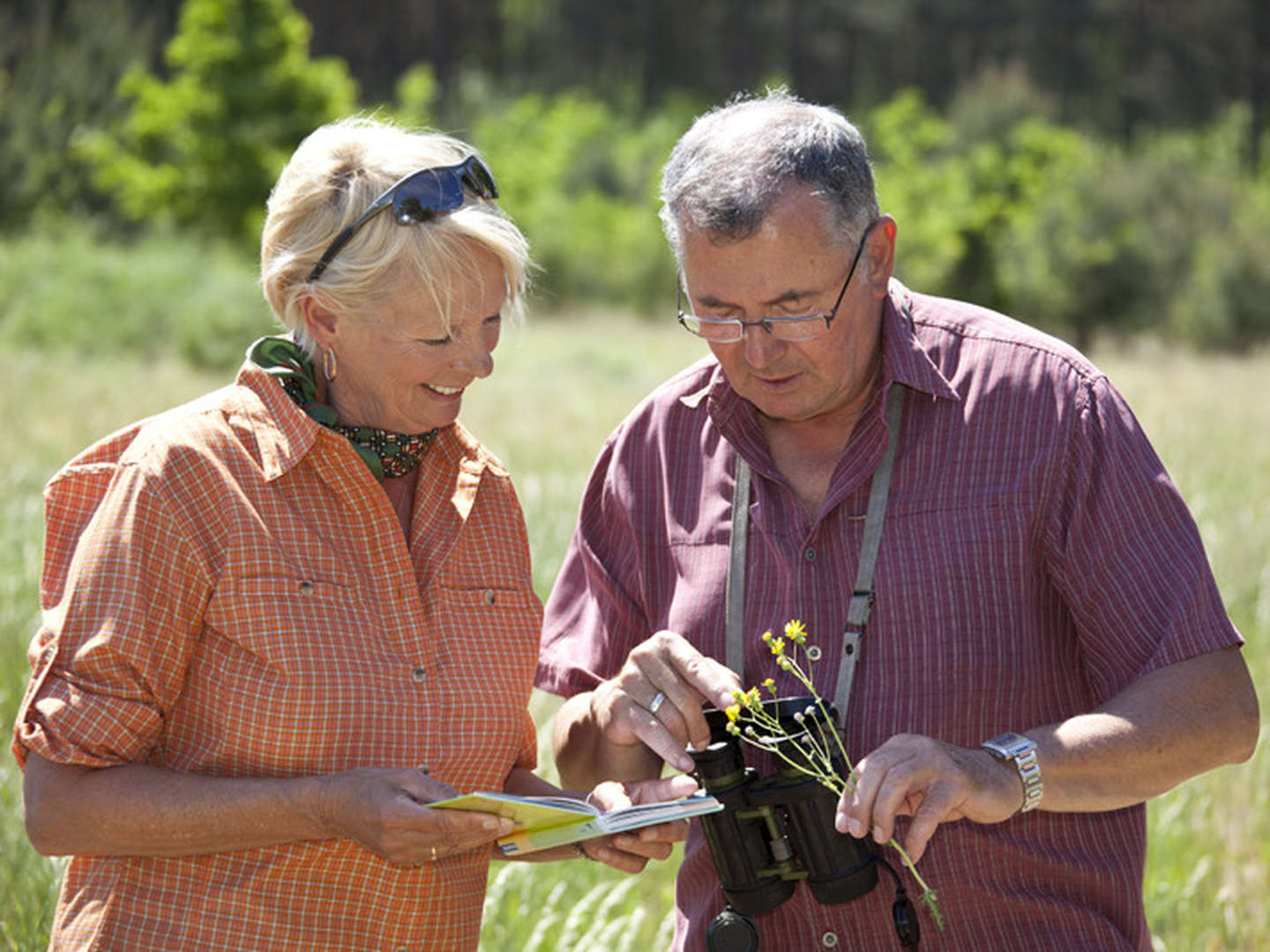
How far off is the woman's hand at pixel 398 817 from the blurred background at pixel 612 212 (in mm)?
947

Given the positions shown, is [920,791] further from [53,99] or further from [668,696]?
[53,99]

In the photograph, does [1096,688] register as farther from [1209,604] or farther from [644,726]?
[644,726]

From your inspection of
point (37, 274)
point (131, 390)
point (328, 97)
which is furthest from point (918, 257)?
point (131, 390)

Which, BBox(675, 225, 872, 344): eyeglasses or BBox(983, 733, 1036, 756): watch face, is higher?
BBox(675, 225, 872, 344): eyeglasses

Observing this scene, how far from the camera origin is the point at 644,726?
9.03 ft

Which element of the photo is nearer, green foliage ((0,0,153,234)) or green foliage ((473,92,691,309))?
green foliage ((0,0,153,234))

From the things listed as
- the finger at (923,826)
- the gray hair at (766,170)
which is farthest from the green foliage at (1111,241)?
the finger at (923,826)

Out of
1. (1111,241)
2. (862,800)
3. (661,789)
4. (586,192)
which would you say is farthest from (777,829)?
(586,192)

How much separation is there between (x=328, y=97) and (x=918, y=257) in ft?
52.8

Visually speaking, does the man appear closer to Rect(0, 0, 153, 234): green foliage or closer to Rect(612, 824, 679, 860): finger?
Rect(612, 824, 679, 860): finger

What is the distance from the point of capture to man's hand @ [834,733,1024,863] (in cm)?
235

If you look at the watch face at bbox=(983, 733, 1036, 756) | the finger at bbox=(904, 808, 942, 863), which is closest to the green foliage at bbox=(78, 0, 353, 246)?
the watch face at bbox=(983, 733, 1036, 756)

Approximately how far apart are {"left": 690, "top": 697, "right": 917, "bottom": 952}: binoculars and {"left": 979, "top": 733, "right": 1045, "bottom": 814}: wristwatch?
27 centimetres

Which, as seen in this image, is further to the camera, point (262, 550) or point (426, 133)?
point (426, 133)
